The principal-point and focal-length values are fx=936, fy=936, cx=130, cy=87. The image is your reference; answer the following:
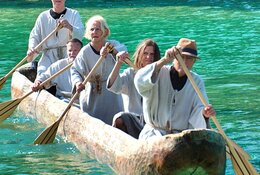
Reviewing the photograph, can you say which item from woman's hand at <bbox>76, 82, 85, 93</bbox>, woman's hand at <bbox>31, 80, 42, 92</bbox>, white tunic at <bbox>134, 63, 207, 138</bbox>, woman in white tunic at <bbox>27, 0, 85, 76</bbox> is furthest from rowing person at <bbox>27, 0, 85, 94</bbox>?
white tunic at <bbox>134, 63, 207, 138</bbox>

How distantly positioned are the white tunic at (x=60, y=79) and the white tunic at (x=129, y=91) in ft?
8.14

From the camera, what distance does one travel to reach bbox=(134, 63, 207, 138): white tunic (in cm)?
875

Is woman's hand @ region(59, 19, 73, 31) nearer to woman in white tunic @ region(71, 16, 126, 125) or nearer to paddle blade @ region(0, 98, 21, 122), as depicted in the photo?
paddle blade @ region(0, 98, 21, 122)

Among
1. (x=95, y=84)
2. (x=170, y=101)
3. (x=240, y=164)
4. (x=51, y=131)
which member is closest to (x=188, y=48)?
(x=170, y=101)

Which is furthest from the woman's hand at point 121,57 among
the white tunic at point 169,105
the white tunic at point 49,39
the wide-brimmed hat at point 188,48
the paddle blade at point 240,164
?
the white tunic at point 49,39

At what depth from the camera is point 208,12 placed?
2953 centimetres

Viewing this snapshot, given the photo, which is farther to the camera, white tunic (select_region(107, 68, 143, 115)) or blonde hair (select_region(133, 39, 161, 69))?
white tunic (select_region(107, 68, 143, 115))

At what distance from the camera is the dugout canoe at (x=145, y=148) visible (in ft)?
26.1

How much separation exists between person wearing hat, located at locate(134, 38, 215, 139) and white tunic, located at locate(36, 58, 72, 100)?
405 centimetres

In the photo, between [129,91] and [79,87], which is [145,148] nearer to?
[129,91]

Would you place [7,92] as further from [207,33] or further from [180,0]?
[180,0]

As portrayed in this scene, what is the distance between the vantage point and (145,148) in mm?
8305

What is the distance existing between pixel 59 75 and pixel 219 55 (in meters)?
7.83

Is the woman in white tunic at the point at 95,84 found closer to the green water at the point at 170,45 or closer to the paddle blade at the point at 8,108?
the green water at the point at 170,45
